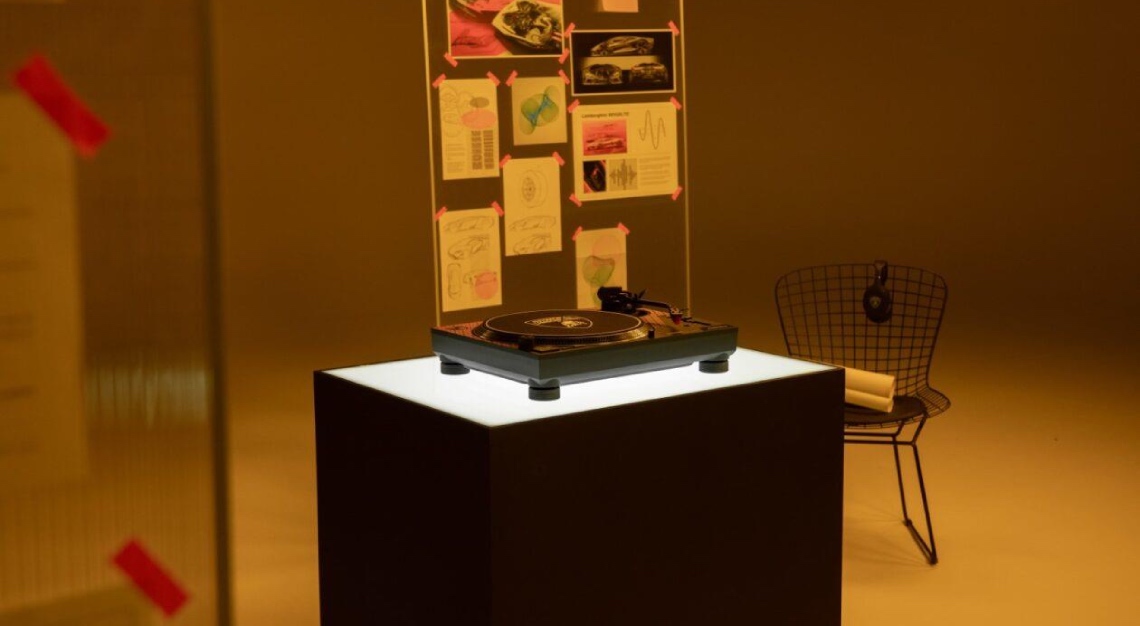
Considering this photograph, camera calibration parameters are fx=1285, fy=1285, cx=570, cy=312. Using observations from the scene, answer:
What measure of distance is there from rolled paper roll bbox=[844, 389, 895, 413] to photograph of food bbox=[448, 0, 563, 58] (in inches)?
45.2

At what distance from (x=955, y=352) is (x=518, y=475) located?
389 centimetres

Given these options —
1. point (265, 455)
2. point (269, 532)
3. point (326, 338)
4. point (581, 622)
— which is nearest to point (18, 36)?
point (581, 622)

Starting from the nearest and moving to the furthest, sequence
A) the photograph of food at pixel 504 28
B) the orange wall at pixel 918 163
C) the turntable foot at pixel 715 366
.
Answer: the turntable foot at pixel 715 366, the photograph of food at pixel 504 28, the orange wall at pixel 918 163

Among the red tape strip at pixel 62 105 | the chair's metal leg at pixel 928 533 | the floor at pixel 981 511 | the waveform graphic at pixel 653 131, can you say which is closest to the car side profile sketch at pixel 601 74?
the waveform graphic at pixel 653 131

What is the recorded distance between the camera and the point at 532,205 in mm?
3189

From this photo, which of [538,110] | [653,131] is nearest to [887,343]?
[653,131]

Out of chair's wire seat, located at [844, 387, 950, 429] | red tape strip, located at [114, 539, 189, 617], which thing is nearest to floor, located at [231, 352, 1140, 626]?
chair's wire seat, located at [844, 387, 950, 429]

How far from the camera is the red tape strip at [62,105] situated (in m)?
0.69

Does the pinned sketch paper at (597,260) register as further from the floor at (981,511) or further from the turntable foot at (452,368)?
the turntable foot at (452,368)

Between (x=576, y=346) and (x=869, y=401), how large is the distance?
1.50 meters

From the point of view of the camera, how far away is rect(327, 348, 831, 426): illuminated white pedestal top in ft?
6.36

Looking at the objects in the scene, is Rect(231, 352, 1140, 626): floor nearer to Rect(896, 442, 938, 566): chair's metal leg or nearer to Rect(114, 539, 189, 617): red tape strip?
Rect(896, 442, 938, 566): chair's metal leg

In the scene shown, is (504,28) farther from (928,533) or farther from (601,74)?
(928,533)

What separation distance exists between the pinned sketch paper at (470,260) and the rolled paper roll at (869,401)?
936 mm
